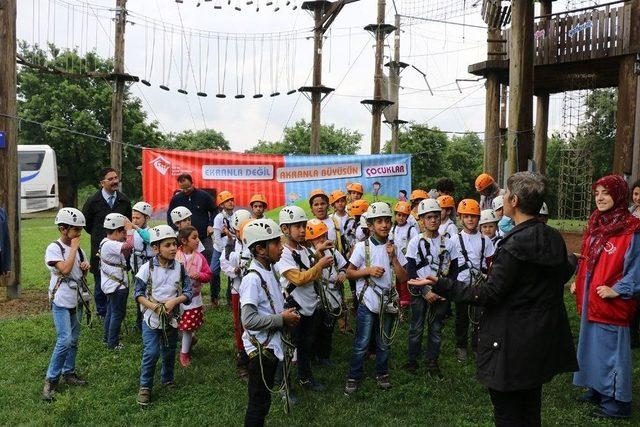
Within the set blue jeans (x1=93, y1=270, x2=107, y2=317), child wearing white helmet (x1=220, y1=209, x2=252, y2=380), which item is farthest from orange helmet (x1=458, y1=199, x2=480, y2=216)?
blue jeans (x1=93, y1=270, x2=107, y2=317)

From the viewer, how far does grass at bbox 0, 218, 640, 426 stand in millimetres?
5457

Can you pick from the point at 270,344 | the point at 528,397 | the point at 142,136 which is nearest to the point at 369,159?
the point at 270,344

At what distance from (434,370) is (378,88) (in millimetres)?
14274

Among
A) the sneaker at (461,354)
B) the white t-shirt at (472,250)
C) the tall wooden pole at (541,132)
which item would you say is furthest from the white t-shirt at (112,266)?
the tall wooden pole at (541,132)

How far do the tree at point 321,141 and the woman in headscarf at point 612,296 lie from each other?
4555 centimetres

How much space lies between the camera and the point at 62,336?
5.93 m

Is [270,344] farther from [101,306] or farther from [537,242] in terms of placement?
[101,306]

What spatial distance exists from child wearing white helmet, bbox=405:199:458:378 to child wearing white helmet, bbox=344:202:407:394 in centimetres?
39

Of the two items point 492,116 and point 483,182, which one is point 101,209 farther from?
point 492,116

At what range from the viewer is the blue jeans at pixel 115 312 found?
743 cm

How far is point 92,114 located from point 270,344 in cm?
3961

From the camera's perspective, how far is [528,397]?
11.9ft

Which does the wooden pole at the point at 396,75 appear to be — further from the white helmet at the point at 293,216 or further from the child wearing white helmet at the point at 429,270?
the white helmet at the point at 293,216

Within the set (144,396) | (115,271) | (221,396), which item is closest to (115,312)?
(115,271)
